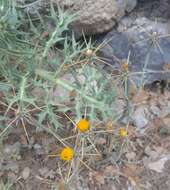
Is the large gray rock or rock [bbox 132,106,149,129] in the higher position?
the large gray rock

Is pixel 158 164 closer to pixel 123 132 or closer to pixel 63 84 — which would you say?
pixel 123 132

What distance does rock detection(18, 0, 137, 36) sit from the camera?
313 centimetres

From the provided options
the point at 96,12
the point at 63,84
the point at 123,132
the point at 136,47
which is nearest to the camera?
the point at 63,84

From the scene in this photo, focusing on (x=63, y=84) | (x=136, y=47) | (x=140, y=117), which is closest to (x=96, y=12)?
(x=136, y=47)

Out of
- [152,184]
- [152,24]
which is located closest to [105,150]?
[152,184]

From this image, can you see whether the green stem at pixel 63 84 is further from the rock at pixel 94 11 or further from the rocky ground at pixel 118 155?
the rock at pixel 94 11

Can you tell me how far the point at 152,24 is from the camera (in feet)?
11.0

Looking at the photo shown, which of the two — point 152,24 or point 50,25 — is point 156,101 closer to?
point 152,24

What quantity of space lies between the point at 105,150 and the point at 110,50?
80 centimetres

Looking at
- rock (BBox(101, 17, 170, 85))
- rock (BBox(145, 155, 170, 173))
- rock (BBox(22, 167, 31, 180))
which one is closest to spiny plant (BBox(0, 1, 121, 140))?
rock (BBox(22, 167, 31, 180))

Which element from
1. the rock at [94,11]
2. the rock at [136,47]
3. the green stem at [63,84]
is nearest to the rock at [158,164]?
the rock at [136,47]

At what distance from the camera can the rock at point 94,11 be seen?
3131mm

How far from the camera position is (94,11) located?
320cm

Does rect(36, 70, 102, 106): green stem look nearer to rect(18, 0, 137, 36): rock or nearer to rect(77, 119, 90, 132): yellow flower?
rect(77, 119, 90, 132): yellow flower
